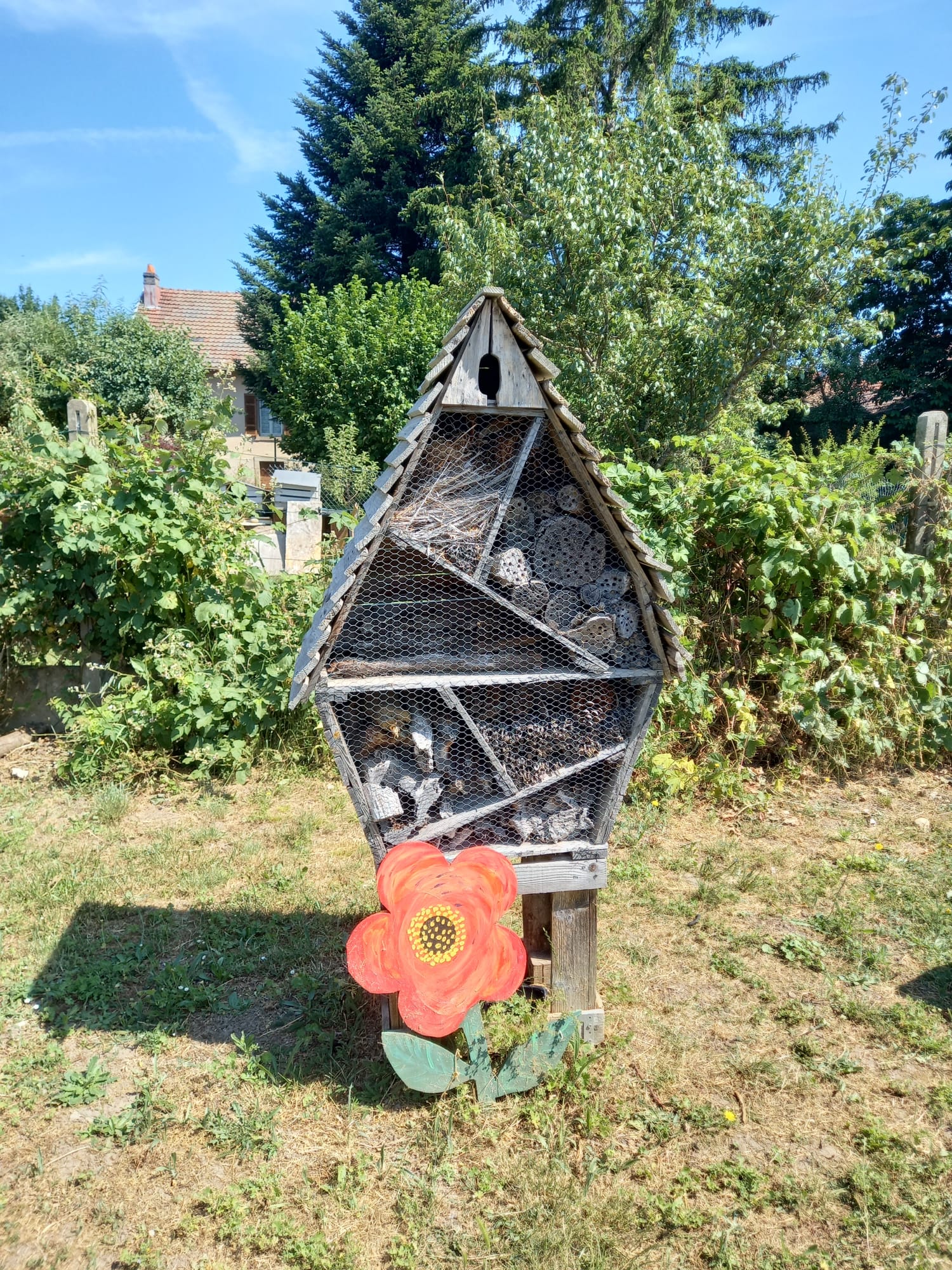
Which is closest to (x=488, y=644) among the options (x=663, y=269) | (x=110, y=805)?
(x=110, y=805)

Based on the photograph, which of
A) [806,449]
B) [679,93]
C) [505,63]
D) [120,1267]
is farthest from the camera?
[505,63]

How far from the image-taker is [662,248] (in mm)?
10867

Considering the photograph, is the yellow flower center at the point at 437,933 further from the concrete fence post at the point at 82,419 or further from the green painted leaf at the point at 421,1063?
the concrete fence post at the point at 82,419

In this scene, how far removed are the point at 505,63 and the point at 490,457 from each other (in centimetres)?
2189

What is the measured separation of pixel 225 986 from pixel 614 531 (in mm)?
2277

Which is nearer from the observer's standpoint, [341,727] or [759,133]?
[341,727]

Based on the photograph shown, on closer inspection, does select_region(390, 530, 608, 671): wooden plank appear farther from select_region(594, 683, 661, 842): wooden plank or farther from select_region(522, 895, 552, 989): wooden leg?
select_region(522, 895, 552, 989): wooden leg

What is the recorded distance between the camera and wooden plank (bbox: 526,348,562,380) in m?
2.54

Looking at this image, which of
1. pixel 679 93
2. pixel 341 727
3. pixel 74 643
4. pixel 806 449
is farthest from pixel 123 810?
pixel 679 93

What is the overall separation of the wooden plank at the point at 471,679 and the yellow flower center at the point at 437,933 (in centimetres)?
66

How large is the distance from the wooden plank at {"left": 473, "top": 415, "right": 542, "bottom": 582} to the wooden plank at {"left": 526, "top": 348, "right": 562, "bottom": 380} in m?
0.12

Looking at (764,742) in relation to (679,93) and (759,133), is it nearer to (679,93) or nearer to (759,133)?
(679,93)

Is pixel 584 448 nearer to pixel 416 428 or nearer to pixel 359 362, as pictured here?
pixel 416 428

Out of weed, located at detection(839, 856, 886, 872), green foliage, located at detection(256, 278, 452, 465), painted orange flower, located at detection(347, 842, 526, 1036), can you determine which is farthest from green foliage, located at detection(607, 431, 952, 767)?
green foliage, located at detection(256, 278, 452, 465)
